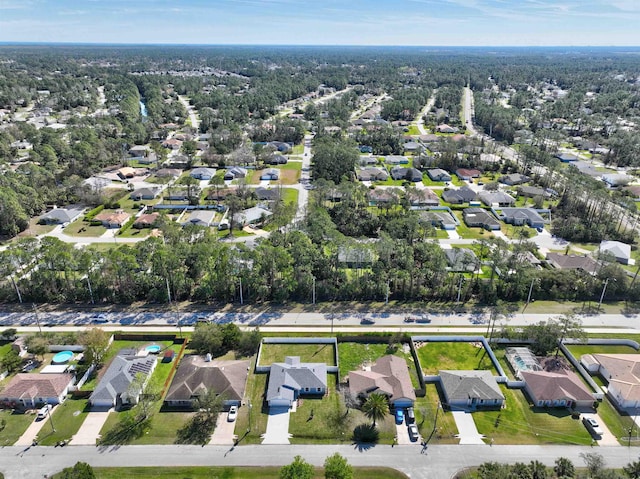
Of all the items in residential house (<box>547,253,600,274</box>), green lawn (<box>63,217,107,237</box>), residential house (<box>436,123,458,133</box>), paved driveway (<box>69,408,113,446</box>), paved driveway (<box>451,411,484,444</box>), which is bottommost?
paved driveway (<box>69,408,113,446</box>)

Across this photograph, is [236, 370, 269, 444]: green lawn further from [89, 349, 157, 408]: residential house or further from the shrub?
[89, 349, 157, 408]: residential house

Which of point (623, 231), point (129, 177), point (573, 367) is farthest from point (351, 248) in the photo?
point (129, 177)

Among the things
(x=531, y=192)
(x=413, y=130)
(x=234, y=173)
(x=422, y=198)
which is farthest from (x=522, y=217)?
(x=413, y=130)

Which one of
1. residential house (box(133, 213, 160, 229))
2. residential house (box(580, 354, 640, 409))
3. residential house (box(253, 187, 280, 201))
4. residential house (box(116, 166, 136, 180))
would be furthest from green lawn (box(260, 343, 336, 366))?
residential house (box(116, 166, 136, 180))

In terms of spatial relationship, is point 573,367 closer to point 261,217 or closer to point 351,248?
point 351,248

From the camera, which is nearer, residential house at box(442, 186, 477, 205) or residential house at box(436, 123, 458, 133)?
residential house at box(442, 186, 477, 205)

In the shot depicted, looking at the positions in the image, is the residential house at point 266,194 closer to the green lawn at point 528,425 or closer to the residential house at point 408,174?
the residential house at point 408,174

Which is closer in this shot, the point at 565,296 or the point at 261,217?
the point at 565,296
